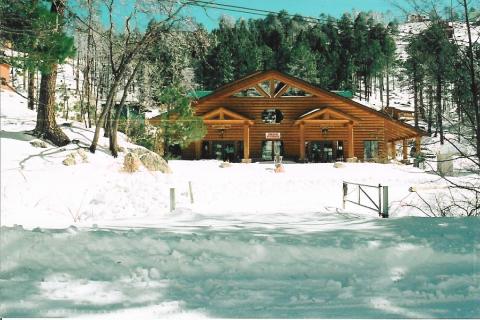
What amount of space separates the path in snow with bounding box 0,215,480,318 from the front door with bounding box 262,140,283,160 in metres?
25.2

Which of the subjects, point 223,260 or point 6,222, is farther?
point 6,222

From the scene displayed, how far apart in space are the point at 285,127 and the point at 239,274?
2696cm

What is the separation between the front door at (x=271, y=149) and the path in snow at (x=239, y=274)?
25170 mm

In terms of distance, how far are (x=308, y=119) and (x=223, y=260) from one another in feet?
84.2

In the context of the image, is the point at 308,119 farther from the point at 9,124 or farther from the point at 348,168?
the point at 9,124

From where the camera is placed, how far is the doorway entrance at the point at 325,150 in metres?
30.1

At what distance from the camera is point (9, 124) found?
43.5 ft

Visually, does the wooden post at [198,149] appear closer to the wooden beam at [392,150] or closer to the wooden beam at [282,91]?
the wooden beam at [282,91]

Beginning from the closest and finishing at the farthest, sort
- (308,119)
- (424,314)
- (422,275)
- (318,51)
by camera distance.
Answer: (424,314) → (422,275) → (308,119) → (318,51)

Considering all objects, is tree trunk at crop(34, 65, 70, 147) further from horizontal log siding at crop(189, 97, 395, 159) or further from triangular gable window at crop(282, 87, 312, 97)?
triangular gable window at crop(282, 87, 312, 97)

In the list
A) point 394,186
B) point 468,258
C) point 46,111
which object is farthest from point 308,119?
point 468,258

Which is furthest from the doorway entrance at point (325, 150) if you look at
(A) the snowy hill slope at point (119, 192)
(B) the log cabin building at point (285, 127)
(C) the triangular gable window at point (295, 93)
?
(A) the snowy hill slope at point (119, 192)

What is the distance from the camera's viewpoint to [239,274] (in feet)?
13.0

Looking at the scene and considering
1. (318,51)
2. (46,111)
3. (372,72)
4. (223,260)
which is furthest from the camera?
(372,72)
